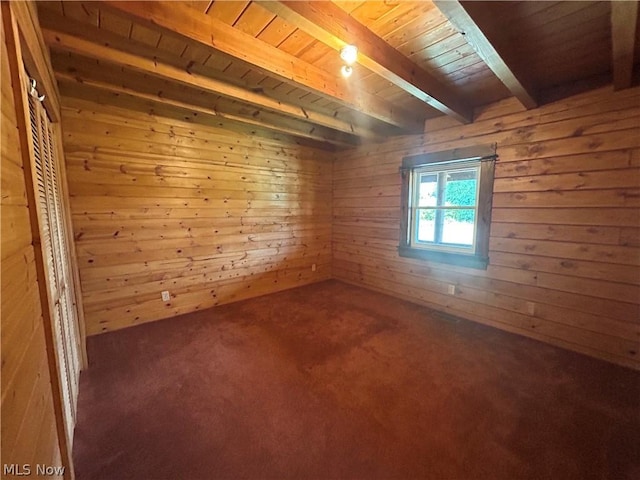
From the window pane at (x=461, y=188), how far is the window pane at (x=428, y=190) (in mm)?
128

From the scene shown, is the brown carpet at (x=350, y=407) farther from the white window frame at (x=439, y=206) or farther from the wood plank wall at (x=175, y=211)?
the white window frame at (x=439, y=206)

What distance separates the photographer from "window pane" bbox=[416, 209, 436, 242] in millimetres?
3250

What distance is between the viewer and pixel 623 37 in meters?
1.37

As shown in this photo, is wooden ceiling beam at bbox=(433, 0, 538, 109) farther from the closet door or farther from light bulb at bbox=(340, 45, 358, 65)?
the closet door

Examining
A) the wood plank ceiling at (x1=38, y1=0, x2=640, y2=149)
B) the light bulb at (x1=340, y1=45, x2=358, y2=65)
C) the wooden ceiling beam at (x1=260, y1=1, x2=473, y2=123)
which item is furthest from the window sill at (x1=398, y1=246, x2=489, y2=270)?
the light bulb at (x1=340, y1=45, x2=358, y2=65)

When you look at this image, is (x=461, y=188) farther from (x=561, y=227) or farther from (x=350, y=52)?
(x=350, y=52)

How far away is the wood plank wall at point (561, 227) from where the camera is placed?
1.97 metres

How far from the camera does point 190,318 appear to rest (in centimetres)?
293

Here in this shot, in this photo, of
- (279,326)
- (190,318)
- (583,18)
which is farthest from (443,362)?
(190,318)

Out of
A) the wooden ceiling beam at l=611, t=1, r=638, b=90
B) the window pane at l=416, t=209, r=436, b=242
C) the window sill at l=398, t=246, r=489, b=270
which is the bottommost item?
the window sill at l=398, t=246, r=489, b=270

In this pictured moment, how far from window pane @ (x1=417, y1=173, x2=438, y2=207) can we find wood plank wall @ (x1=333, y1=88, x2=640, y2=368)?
1.21 feet

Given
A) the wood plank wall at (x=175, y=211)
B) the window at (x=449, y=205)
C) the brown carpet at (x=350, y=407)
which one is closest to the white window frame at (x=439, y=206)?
the window at (x=449, y=205)

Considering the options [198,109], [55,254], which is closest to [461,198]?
[198,109]

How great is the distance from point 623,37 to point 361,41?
4.44 ft
